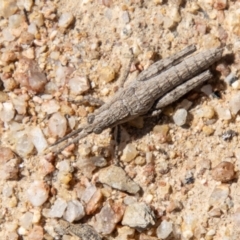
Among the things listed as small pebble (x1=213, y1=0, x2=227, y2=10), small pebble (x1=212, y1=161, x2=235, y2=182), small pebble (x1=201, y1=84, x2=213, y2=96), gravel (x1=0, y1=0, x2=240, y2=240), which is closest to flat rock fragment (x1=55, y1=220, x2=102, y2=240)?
gravel (x1=0, y1=0, x2=240, y2=240)

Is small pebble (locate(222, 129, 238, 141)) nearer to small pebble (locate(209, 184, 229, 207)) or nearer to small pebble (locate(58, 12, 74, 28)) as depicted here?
small pebble (locate(209, 184, 229, 207))

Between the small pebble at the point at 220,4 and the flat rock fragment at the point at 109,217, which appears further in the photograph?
the small pebble at the point at 220,4

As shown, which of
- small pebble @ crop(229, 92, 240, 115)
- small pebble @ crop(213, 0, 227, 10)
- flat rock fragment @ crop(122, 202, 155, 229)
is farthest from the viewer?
small pebble @ crop(213, 0, 227, 10)

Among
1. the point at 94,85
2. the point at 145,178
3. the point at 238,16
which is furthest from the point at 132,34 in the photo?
the point at 145,178

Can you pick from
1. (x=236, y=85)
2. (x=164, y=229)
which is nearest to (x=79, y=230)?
(x=164, y=229)

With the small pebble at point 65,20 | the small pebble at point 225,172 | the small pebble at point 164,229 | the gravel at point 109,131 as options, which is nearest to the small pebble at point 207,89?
the gravel at point 109,131

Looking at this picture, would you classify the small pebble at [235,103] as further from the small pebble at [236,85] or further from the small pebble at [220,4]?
the small pebble at [220,4]

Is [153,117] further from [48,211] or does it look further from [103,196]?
Answer: [48,211]
